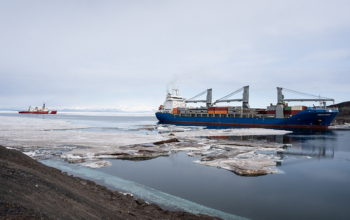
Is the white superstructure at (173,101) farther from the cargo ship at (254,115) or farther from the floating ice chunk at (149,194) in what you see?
the floating ice chunk at (149,194)

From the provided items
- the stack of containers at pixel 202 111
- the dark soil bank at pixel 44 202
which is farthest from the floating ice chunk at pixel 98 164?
the stack of containers at pixel 202 111

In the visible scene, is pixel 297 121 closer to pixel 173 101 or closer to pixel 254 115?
pixel 254 115

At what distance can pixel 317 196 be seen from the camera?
9164 millimetres

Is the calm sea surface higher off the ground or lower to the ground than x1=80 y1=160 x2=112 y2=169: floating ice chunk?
lower

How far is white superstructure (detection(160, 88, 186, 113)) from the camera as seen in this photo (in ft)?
234

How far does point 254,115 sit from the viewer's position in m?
54.8

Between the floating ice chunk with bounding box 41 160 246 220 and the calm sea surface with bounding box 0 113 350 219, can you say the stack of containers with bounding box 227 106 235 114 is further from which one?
the floating ice chunk with bounding box 41 160 246 220

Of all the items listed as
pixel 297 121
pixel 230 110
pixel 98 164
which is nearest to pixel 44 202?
pixel 98 164

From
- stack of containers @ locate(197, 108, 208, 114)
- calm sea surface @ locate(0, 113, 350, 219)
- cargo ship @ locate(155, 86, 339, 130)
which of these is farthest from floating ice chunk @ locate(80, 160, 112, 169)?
stack of containers @ locate(197, 108, 208, 114)

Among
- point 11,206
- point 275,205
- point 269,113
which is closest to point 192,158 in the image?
point 275,205

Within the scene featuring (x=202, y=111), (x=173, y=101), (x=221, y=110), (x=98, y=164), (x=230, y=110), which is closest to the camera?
(x=98, y=164)

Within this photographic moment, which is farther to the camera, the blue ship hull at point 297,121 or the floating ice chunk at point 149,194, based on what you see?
the blue ship hull at point 297,121

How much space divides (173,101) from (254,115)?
26046 mm

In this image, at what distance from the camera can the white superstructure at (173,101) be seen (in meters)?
71.4
